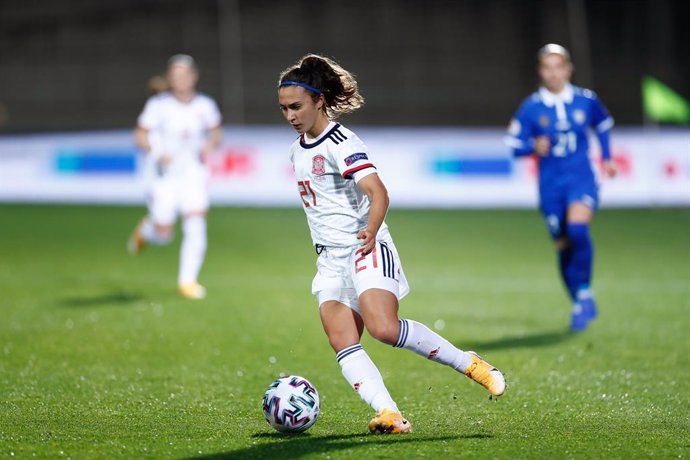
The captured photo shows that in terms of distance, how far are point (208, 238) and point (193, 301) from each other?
560 cm

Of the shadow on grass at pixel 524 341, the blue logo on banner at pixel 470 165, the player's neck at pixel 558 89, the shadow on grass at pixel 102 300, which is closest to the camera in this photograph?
the shadow on grass at pixel 524 341

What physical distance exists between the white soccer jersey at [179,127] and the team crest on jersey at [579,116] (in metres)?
3.86

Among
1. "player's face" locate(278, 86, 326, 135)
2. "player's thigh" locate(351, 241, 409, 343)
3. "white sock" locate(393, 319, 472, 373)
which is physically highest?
"player's face" locate(278, 86, 326, 135)

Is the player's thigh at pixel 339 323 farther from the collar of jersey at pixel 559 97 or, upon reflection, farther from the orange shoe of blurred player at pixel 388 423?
the collar of jersey at pixel 559 97

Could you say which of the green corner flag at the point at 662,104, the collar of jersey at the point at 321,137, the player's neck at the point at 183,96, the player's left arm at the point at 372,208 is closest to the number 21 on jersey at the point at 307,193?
the collar of jersey at the point at 321,137

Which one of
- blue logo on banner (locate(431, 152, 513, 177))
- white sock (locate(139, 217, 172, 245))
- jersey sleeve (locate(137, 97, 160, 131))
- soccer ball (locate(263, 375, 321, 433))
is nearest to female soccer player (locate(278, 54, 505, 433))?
soccer ball (locate(263, 375, 321, 433))

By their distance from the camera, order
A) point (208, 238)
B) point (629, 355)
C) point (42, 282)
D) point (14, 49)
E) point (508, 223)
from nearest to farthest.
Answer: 1. point (629, 355)
2. point (42, 282)
3. point (208, 238)
4. point (508, 223)
5. point (14, 49)

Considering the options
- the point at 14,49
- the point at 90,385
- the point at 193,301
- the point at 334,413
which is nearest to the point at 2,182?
the point at 14,49

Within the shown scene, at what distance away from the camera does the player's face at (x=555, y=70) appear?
995 cm

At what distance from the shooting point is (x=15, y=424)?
6.20m

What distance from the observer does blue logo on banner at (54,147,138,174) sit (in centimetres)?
2023

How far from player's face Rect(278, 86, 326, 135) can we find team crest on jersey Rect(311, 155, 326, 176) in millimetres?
162

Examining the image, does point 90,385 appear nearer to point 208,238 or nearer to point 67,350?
point 67,350

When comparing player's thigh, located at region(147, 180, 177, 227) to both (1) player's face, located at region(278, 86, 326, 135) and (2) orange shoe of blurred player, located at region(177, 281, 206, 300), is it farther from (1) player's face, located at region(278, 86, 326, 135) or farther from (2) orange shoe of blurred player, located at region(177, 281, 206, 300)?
(1) player's face, located at region(278, 86, 326, 135)
